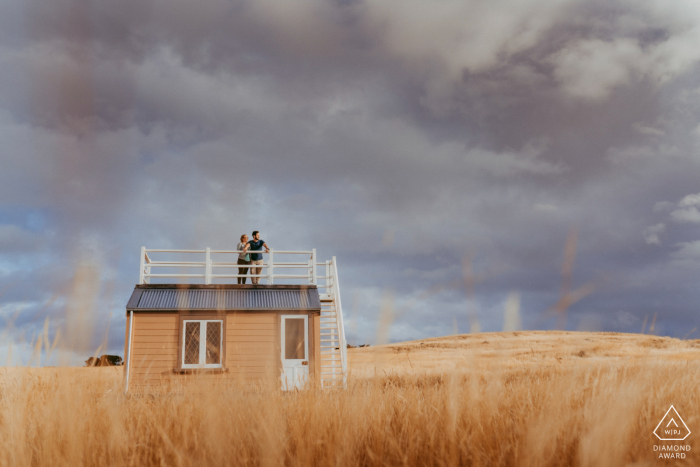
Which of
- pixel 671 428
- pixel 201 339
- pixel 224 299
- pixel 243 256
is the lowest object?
pixel 671 428

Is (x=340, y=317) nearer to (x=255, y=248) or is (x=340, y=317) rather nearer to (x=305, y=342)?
(x=305, y=342)

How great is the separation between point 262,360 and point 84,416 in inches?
457

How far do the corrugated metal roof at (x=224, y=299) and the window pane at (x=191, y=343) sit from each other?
87 centimetres

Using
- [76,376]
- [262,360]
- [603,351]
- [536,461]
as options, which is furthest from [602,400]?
[603,351]

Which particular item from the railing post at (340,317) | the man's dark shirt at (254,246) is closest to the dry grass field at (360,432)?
the railing post at (340,317)

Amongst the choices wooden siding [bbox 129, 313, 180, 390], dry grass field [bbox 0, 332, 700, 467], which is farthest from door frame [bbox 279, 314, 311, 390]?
dry grass field [bbox 0, 332, 700, 467]

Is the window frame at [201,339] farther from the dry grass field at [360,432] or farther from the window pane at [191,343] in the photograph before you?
the dry grass field at [360,432]

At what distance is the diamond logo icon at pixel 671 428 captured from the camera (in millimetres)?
4086

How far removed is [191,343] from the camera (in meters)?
16.1

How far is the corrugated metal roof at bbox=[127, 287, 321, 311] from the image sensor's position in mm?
16016

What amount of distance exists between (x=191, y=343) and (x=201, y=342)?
1.23 feet

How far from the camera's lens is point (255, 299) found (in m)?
16.7

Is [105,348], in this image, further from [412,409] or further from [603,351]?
[603,351]

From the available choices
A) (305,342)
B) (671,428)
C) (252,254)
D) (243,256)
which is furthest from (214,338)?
(671,428)
